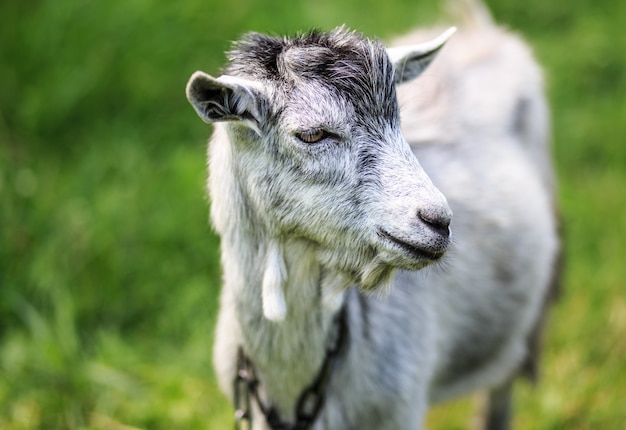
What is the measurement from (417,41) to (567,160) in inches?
102

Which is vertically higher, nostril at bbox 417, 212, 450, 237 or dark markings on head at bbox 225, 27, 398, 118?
dark markings on head at bbox 225, 27, 398, 118

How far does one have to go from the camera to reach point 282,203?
2639 mm

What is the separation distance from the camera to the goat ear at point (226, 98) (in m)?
2.48

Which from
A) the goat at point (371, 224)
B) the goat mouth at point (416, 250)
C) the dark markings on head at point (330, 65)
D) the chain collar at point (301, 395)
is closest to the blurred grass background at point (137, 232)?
the goat at point (371, 224)

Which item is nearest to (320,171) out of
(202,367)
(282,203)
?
(282,203)

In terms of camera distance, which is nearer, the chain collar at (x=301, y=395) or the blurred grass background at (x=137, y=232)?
the chain collar at (x=301, y=395)

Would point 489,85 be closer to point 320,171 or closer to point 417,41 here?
point 417,41

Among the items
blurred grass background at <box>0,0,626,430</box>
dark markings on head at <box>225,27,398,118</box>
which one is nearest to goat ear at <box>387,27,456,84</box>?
dark markings on head at <box>225,27,398,118</box>

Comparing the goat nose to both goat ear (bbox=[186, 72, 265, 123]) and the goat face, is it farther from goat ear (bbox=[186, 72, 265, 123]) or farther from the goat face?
goat ear (bbox=[186, 72, 265, 123])

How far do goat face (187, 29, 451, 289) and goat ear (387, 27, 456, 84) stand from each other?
0.21 m

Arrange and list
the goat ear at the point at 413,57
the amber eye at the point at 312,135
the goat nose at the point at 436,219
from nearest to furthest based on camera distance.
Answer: the goat nose at the point at 436,219 → the amber eye at the point at 312,135 → the goat ear at the point at 413,57

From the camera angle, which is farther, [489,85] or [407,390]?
[489,85]

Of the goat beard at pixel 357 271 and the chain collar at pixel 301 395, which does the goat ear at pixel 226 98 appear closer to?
the goat beard at pixel 357 271

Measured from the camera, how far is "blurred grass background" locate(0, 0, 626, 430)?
4.23 metres
